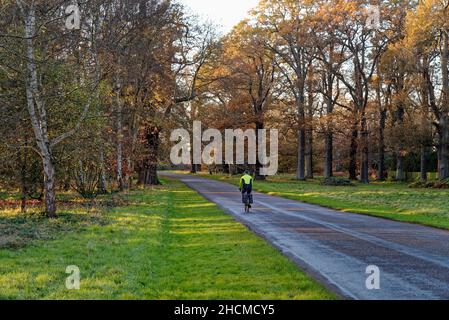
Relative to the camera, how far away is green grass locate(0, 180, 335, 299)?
8086mm

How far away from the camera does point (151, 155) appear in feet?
129

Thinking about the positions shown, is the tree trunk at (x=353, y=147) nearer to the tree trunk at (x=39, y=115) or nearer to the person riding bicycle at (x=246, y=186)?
the person riding bicycle at (x=246, y=186)

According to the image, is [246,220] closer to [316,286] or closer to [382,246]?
[382,246]

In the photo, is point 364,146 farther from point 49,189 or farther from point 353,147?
point 49,189

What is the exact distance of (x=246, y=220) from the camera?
62.3 feet

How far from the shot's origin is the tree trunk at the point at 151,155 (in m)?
40.7

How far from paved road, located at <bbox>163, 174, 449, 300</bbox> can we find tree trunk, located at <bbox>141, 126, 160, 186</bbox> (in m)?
20.7

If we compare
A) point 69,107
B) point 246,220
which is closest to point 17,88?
point 69,107

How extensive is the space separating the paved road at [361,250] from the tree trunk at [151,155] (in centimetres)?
2067

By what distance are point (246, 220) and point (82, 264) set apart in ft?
30.9

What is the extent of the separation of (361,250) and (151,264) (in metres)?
5.21
